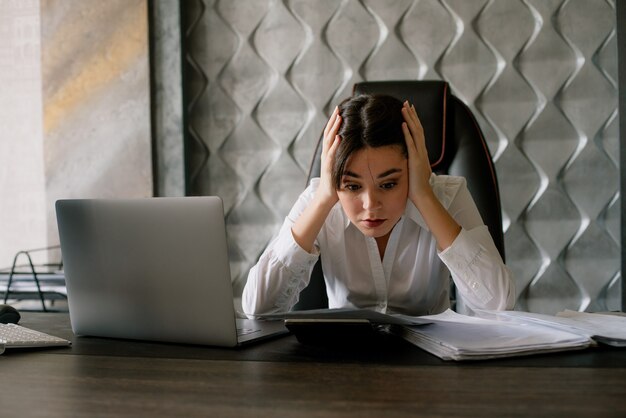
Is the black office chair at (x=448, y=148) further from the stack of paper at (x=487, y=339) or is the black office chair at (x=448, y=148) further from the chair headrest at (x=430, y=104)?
the stack of paper at (x=487, y=339)

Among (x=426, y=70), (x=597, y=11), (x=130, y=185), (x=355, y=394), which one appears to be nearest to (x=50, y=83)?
(x=130, y=185)

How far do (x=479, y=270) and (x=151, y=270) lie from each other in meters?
0.65

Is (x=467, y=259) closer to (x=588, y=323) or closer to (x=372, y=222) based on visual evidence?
(x=372, y=222)

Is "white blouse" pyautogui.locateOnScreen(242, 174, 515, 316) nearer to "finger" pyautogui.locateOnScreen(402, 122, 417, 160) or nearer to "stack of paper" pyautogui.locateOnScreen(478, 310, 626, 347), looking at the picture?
"finger" pyautogui.locateOnScreen(402, 122, 417, 160)

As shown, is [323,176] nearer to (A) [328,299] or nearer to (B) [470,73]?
(A) [328,299]

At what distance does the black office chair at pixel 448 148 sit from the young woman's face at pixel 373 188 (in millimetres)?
263

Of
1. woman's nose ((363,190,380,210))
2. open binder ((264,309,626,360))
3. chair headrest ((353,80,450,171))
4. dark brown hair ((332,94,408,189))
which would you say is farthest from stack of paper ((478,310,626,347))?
chair headrest ((353,80,450,171))

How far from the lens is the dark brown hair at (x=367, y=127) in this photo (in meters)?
1.43

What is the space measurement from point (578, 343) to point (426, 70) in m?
1.37

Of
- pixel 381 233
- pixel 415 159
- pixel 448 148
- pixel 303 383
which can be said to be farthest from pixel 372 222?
pixel 303 383

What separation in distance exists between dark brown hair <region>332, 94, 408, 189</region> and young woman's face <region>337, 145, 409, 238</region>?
1 cm

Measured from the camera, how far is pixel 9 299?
2.39m

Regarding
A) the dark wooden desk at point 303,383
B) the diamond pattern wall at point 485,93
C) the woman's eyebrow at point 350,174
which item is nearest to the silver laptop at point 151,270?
the dark wooden desk at point 303,383

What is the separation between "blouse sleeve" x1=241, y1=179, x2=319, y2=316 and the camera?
149 centimetres
